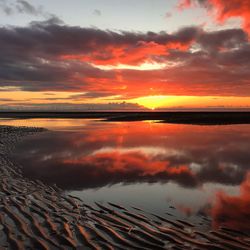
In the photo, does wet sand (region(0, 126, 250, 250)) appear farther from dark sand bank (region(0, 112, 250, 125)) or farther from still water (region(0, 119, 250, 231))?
dark sand bank (region(0, 112, 250, 125))

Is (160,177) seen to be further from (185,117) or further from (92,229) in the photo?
(185,117)

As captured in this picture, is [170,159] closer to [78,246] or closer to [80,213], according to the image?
[80,213]

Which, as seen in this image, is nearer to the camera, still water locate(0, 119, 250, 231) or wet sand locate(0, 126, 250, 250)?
wet sand locate(0, 126, 250, 250)

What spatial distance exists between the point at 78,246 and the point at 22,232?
166 centimetres

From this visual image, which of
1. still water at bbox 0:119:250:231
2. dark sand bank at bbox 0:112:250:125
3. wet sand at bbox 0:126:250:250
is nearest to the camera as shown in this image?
wet sand at bbox 0:126:250:250

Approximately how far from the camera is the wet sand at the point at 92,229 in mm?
6992

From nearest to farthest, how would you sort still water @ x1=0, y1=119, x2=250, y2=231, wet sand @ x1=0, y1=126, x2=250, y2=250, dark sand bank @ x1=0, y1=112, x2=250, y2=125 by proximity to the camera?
wet sand @ x1=0, y1=126, x2=250, y2=250, still water @ x1=0, y1=119, x2=250, y2=231, dark sand bank @ x1=0, y1=112, x2=250, y2=125

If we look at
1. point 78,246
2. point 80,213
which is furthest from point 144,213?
point 78,246

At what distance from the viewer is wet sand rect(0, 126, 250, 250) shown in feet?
22.9

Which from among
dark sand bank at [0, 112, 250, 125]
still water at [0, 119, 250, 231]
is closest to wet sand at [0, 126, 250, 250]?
still water at [0, 119, 250, 231]

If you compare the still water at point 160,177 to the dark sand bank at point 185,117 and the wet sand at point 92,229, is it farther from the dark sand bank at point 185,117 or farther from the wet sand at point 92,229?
the dark sand bank at point 185,117

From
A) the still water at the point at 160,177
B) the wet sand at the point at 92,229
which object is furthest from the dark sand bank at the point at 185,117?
the wet sand at the point at 92,229

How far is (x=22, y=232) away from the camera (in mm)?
7594

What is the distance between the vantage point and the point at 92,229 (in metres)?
7.96
